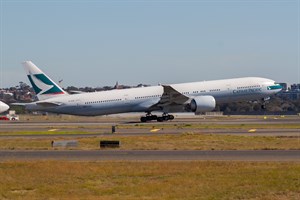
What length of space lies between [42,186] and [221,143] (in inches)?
774

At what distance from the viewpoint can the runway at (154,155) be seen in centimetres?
3069

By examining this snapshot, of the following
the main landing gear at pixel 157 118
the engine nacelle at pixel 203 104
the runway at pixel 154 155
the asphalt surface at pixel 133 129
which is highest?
the engine nacelle at pixel 203 104

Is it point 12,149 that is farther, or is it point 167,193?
point 12,149

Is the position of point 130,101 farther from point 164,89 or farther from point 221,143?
point 221,143

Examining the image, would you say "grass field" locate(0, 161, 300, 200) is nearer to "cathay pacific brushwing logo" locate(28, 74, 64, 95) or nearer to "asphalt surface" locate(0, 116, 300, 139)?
"asphalt surface" locate(0, 116, 300, 139)

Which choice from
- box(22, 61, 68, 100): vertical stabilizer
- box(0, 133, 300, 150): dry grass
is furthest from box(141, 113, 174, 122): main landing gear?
box(0, 133, 300, 150): dry grass

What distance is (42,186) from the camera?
22.6 m

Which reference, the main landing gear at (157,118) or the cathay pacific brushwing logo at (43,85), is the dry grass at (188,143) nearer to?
the main landing gear at (157,118)

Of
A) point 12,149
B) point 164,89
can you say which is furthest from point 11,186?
point 164,89

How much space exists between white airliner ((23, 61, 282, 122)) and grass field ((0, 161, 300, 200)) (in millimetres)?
42072

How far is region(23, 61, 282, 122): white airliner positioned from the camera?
7088cm

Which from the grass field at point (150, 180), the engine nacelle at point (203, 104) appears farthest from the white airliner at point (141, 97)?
the grass field at point (150, 180)

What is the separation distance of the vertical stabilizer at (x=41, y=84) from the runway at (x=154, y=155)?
36409 millimetres

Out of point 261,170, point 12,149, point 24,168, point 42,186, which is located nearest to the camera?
point 42,186
